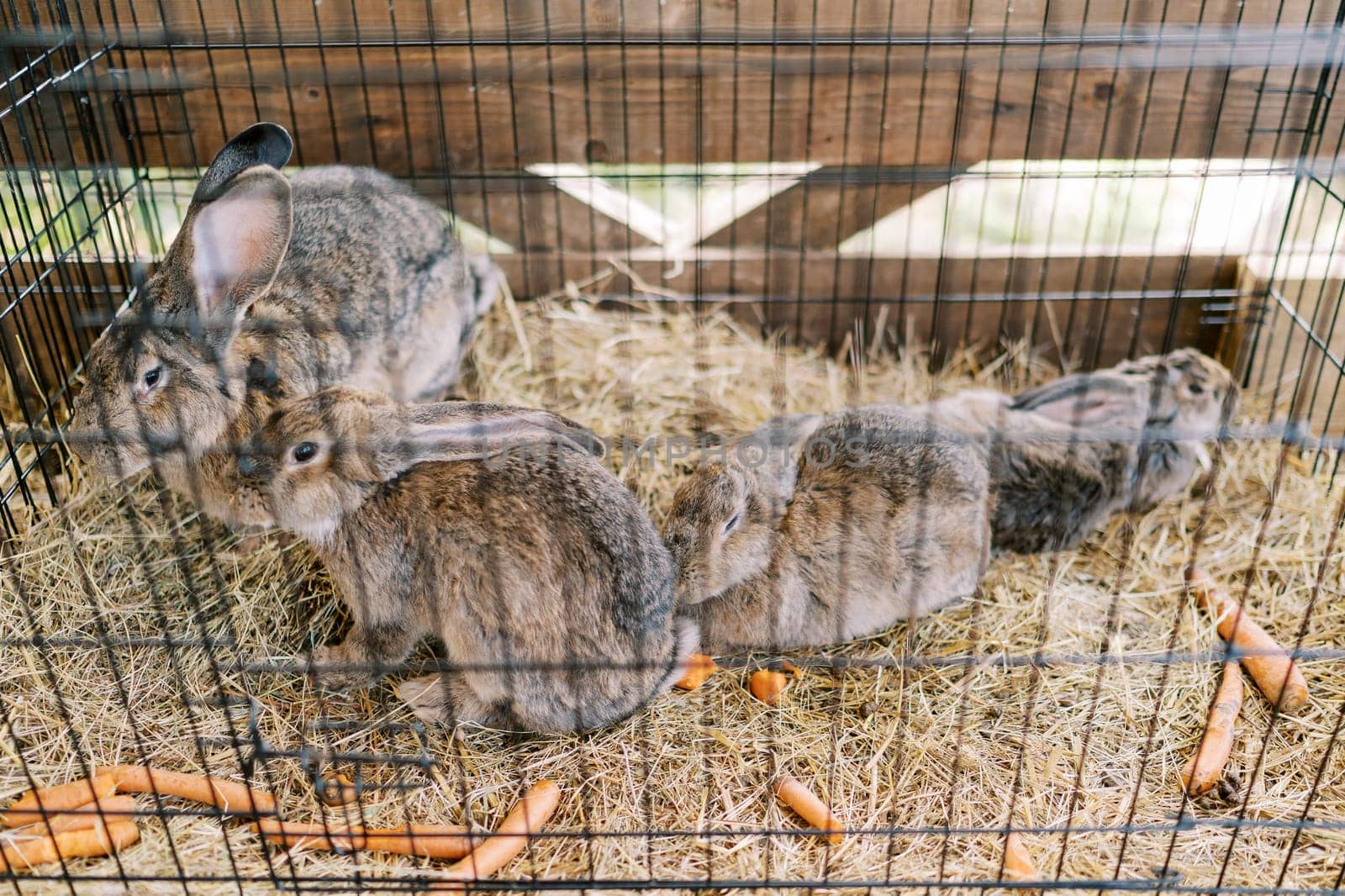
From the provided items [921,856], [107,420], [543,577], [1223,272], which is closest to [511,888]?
[543,577]

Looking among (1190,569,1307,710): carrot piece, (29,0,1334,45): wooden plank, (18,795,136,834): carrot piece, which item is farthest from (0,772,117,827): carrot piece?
(1190,569,1307,710): carrot piece

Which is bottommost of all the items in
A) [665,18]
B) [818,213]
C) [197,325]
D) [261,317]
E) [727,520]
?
[727,520]

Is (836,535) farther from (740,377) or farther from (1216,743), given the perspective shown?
(740,377)

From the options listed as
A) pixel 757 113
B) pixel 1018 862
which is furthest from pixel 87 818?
pixel 757 113

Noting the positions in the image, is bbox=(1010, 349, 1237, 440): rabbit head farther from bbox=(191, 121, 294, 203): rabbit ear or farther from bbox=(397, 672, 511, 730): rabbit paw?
bbox=(191, 121, 294, 203): rabbit ear

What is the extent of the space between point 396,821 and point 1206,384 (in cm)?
321

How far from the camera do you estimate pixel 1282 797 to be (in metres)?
2.99

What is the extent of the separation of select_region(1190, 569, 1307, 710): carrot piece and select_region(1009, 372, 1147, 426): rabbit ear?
0.61 metres

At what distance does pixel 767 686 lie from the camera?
3.24 m

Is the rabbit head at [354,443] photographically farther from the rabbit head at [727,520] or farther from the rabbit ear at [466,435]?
→ the rabbit head at [727,520]

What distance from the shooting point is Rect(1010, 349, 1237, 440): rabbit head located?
3.93 meters

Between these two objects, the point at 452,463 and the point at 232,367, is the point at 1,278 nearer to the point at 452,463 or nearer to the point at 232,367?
the point at 232,367

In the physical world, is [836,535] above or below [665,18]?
below

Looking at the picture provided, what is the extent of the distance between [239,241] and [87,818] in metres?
1.56
